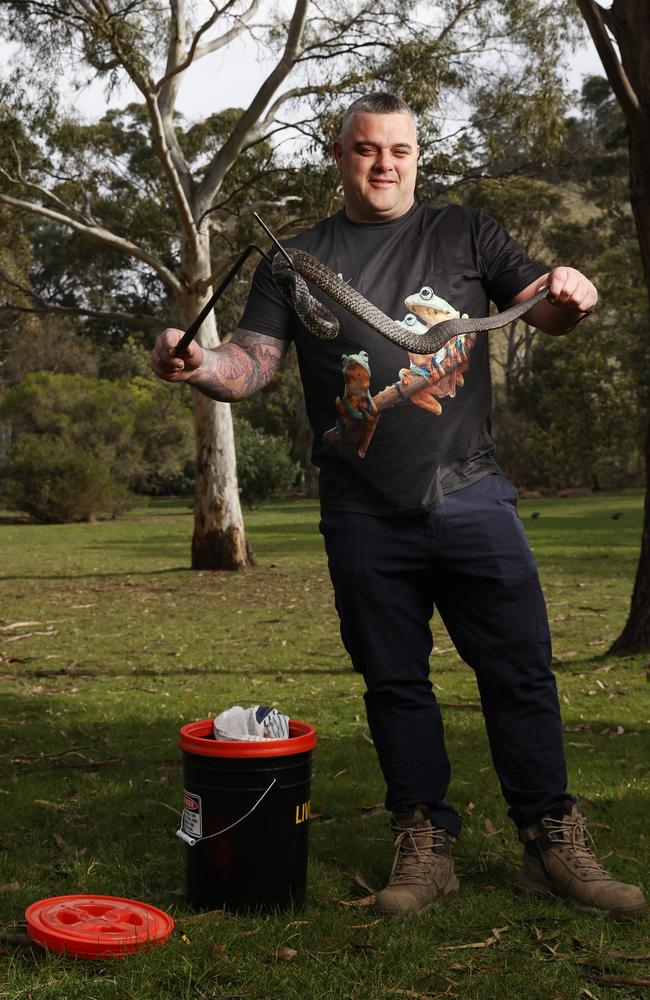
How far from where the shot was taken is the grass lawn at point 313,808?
108 inches

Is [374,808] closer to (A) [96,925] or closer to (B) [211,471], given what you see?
(A) [96,925]

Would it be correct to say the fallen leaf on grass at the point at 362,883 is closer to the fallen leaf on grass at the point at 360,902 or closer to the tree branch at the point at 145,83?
the fallen leaf on grass at the point at 360,902

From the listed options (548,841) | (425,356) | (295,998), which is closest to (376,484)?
(425,356)

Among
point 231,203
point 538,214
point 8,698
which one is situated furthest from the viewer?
point 538,214

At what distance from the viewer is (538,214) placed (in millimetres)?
36750

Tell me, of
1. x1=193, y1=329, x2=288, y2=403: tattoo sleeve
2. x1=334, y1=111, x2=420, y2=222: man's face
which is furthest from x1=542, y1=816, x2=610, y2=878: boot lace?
x1=334, y1=111, x2=420, y2=222: man's face

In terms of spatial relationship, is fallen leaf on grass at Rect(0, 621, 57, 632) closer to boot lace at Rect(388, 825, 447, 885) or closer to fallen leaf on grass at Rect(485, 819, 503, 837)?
fallen leaf on grass at Rect(485, 819, 503, 837)

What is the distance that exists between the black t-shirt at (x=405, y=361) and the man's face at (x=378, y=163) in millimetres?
69

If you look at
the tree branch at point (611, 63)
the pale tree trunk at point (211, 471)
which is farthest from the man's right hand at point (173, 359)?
the pale tree trunk at point (211, 471)

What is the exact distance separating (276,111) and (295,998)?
1559 cm

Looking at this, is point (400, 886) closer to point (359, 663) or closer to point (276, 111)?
point (359, 663)

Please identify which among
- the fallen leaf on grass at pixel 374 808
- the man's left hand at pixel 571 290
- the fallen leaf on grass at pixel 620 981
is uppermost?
the man's left hand at pixel 571 290

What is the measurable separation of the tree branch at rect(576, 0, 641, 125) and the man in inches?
159

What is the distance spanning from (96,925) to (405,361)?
5.48 ft
